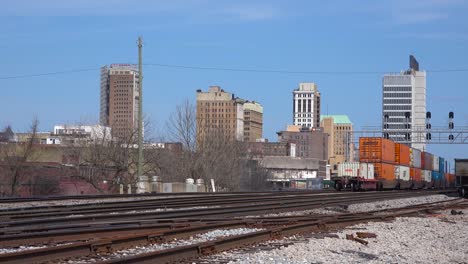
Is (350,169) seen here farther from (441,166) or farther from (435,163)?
(441,166)

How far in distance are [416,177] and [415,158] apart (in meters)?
1.96

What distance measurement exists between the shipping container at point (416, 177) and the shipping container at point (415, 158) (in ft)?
1.70

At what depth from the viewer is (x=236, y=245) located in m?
14.3

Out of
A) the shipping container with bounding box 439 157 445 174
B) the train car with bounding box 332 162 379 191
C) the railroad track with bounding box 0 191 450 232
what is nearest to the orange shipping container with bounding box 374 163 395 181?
the train car with bounding box 332 162 379 191

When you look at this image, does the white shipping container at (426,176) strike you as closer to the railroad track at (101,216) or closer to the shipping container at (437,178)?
the shipping container at (437,178)

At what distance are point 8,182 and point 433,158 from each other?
5128 centimetres

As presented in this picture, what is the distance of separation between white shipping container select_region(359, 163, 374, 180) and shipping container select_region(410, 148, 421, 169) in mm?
12138

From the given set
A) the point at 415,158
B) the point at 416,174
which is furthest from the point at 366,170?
the point at 416,174

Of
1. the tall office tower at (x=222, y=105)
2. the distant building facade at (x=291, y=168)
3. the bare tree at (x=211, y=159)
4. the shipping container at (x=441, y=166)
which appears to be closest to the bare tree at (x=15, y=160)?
the bare tree at (x=211, y=159)

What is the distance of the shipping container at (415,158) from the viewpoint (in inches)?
2774

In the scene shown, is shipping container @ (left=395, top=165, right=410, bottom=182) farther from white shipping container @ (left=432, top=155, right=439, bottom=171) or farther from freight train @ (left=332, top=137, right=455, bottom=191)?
white shipping container @ (left=432, top=155, right=439, bottom=171)

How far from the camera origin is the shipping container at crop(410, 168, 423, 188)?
→ 70.8 m

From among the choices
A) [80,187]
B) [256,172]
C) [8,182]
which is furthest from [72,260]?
[256,172]

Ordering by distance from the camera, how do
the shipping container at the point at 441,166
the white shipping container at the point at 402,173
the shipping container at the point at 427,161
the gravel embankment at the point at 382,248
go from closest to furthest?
the gravel embankment at the point at 382,248, the white shipping container at the point at 402,173, the shipping container at the point at 427,161, the shipping container at the point at 441,166
